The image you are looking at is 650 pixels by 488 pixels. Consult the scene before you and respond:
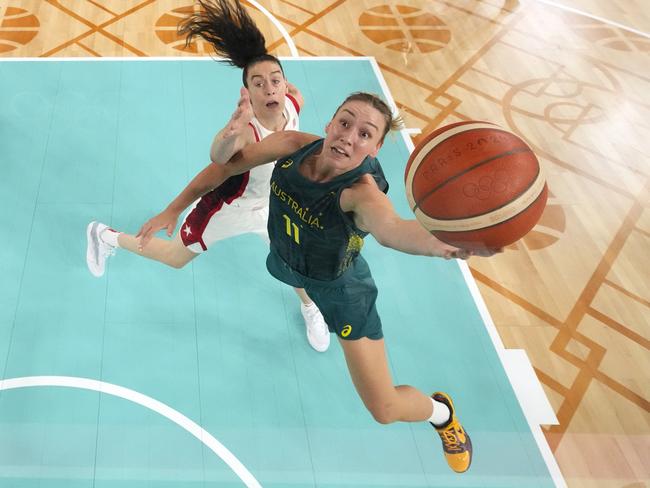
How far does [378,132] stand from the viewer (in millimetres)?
2229

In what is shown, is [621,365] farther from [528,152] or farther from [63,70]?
[63,70]

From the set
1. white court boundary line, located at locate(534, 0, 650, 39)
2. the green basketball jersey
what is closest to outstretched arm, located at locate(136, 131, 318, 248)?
the green basketball jersey

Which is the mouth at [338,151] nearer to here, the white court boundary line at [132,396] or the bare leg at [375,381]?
the bare leg at [375,381]

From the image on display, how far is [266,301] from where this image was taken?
11.3 feet

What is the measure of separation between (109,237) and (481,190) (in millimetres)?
2119

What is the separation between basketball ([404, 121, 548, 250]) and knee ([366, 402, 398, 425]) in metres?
0.82

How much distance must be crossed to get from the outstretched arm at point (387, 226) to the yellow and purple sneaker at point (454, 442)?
1.04 metres

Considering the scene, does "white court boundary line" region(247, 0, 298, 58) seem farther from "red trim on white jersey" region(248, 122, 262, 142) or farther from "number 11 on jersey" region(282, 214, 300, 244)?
"number 11 on jersey" region(282, 214, 300, 244)

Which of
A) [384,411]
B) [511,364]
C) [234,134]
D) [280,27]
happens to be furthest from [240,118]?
[280,27]

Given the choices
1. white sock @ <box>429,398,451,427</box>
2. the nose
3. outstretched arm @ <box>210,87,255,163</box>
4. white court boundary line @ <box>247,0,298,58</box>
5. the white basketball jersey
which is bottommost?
white sock @ <box>429,398,451,427</box>

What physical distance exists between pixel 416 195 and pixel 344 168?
0.27 m

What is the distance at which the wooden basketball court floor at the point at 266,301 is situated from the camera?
9.30ft

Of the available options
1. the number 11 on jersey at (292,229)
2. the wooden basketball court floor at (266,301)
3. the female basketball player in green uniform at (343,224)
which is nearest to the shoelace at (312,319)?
the wooden basketball court floor at (266,301)

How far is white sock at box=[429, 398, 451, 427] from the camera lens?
271 centimetres
